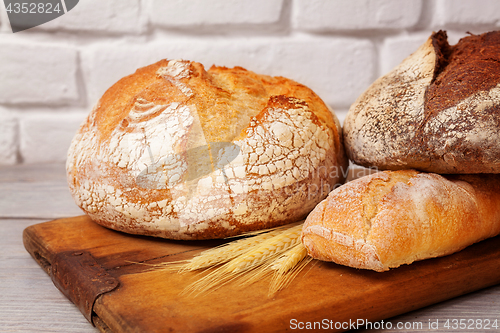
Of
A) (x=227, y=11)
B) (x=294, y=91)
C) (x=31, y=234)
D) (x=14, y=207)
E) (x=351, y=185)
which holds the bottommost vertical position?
(x=14, y=207)

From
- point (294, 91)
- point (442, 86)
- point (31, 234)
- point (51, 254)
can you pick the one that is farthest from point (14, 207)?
point (442, 86)

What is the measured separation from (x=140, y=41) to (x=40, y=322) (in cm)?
148

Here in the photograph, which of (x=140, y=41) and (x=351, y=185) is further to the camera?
(x=140, y=41)

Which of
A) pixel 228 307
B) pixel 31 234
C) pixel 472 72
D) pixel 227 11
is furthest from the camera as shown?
pixel 227 11

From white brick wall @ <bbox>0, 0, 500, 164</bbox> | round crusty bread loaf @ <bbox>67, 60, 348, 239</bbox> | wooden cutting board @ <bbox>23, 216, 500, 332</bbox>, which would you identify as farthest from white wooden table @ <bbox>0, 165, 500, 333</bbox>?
white brick wall @ <bbox>0, 0, 500, 164</bbox>

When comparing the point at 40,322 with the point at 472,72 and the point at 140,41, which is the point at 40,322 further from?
the point at 140,41

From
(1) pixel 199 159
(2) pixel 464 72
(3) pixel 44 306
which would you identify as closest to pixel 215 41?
(1) pixel 199 159

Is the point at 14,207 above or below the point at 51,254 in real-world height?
below

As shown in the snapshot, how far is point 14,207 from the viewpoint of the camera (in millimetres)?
1594

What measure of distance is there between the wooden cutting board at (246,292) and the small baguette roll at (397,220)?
0.03m

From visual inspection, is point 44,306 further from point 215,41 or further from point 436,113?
point 215,41

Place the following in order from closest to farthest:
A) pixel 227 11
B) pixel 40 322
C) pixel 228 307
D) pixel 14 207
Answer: pixel 228 307, pixel 40 322, pixel 14 207, pixel 227 11

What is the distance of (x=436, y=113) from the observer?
3.11ft

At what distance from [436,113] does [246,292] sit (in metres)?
0.55
